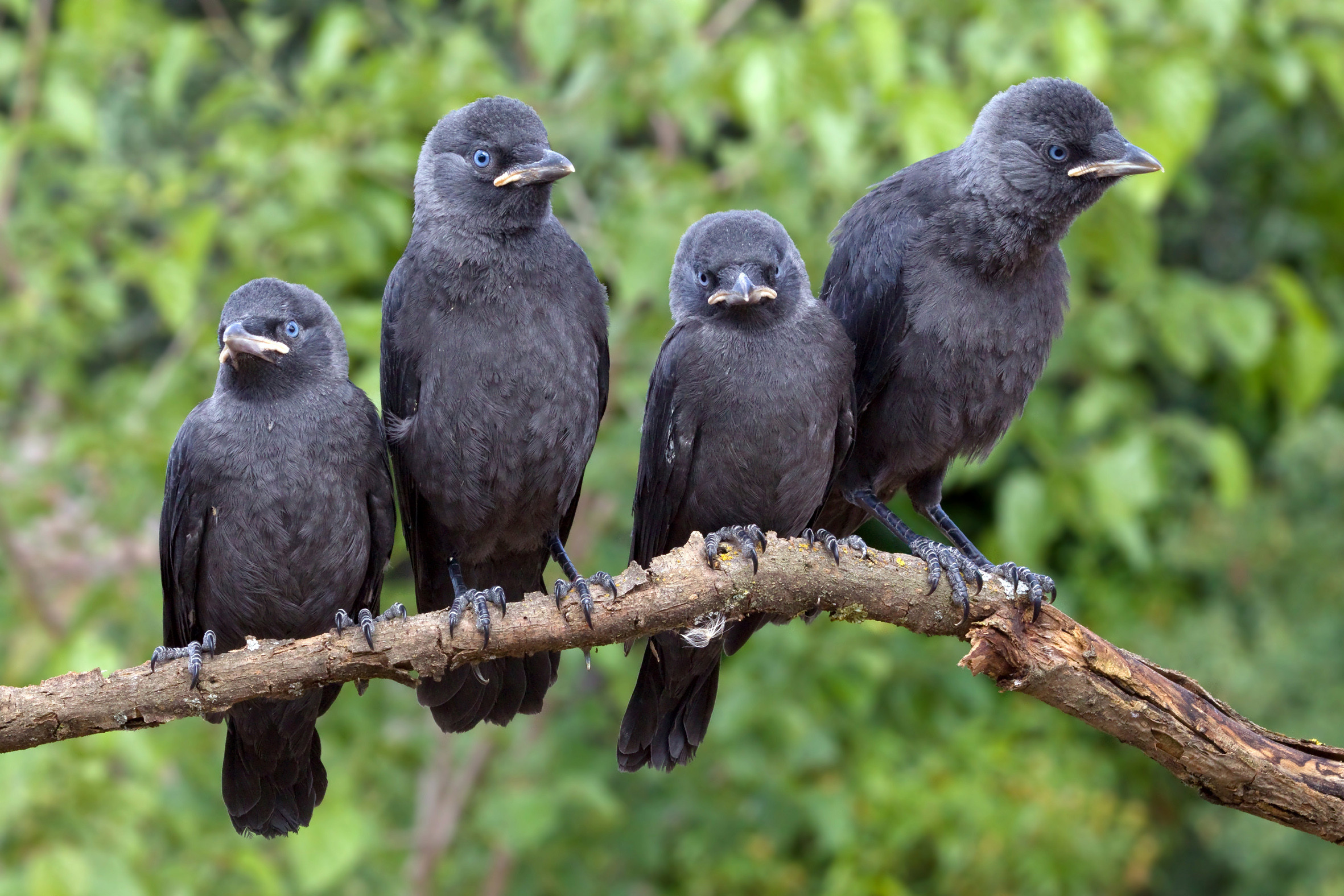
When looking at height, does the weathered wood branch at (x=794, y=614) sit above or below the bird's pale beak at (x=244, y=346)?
below

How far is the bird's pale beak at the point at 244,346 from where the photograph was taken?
138 inches

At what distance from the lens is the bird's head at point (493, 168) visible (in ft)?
12.1

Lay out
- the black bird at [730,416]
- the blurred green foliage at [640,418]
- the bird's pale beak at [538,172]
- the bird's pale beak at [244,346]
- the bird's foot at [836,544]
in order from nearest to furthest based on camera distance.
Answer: the bird's foot at [836,544], the bird's pale beak at [244,346], the bird's pale beak at [538,172], the black bird at [730,416], the blurred green foliage at [640,418]

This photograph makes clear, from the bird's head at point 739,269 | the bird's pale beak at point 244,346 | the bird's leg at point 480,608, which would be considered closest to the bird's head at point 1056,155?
the bird's head at point 739,269

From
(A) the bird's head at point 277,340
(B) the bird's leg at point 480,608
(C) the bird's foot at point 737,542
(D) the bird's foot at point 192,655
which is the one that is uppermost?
(A) the bird's head at point 277,340

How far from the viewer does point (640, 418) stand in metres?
5.79

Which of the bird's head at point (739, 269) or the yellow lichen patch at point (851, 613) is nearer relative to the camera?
the yellow lichen patch at point (851, 613)

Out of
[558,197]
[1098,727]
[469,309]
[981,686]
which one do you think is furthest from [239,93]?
[981,686]

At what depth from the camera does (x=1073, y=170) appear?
3.76 meters

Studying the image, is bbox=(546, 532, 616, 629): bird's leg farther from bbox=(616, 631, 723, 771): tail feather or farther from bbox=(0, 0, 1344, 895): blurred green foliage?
bbox=(0, 0, 1344, 895): blurred green foliage

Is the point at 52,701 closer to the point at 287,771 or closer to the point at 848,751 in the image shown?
the point at 287,771

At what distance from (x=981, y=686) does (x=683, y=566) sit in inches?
176

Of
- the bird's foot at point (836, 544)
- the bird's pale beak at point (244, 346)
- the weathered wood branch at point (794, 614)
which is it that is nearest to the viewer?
the weathered wood branch at point (794, 614)

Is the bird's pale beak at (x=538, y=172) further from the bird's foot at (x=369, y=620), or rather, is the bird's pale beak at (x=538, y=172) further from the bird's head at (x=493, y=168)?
the bird's foot at (x=369, y=620)
